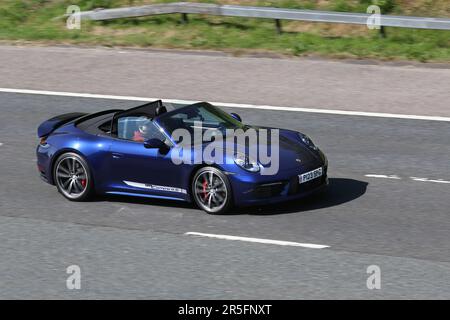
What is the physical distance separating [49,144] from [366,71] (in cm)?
721

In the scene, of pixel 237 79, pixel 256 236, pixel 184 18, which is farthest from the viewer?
pixel 184 18

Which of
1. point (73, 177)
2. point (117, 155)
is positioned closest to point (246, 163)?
point (117, 155)

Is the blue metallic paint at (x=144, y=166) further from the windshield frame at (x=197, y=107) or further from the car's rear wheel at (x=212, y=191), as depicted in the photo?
the windshield frame at (x=197, y=107)

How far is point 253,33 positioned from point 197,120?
771 centimetres

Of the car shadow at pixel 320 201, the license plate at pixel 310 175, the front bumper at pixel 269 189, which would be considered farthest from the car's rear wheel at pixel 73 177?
the license plate at pixel 310 175

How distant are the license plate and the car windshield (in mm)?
1253

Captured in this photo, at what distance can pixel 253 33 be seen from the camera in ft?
65.3

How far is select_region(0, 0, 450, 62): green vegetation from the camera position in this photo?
18812 millimetres

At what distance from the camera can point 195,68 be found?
1850cm

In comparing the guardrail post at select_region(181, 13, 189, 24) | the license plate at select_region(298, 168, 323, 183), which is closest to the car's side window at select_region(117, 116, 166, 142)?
the license plate at select_region(298, 168, 323, 183)

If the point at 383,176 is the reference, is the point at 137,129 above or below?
above

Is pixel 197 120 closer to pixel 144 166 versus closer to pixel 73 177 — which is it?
pixel 144 166

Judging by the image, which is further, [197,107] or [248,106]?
[248,106]

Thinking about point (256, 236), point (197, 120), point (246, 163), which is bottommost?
point (256, 236)
